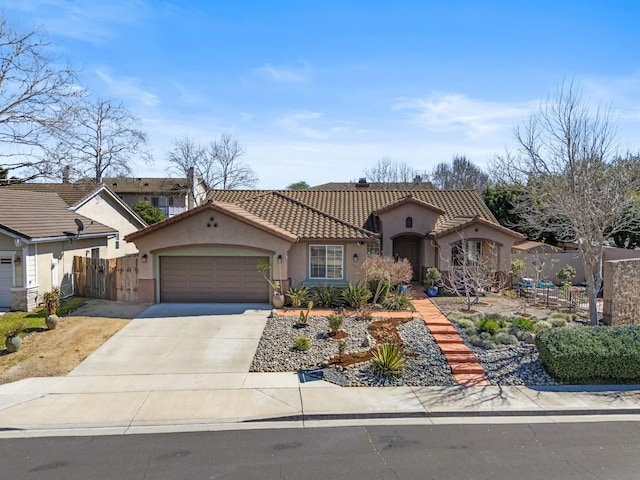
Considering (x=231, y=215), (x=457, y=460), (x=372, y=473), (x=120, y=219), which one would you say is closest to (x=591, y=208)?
(x=457, y=460)

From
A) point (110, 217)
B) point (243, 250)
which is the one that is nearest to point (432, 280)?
point (243, 250)

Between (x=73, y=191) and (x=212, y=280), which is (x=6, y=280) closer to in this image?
(x=212, y=280)

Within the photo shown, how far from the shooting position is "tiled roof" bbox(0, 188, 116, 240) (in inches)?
705

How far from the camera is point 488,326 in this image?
14.3 meters

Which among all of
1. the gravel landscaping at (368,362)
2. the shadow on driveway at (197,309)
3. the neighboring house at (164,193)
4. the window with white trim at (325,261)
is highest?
the neighboring house at (164,193)

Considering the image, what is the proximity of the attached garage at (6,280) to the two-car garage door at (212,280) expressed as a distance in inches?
216

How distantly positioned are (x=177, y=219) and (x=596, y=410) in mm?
15186

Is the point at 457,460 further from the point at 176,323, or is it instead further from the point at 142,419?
the point at 176,323

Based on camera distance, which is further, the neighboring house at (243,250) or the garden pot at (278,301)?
the neighboring house at (243,250)

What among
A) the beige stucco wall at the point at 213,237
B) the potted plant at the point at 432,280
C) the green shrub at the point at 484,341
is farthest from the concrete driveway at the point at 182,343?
the potted plant at the point at 432,280

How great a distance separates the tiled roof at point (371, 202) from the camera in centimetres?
2542

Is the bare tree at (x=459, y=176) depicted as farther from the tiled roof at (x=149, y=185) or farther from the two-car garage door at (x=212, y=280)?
the two-car garage door at (x=212, y=280)

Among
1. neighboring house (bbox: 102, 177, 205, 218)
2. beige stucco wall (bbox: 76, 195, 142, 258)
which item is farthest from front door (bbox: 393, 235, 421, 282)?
neighboring house (bbox: 102, 177, 205, 218)

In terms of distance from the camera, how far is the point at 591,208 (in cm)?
1401
